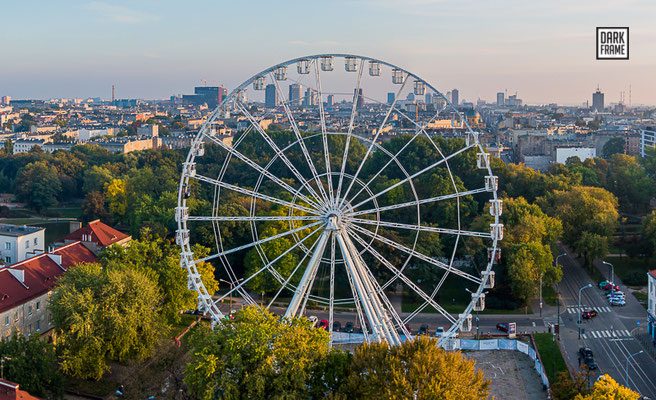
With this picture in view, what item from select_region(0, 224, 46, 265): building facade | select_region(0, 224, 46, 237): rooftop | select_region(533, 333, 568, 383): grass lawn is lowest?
select_region(533, 333, 568, 383): grass lawn

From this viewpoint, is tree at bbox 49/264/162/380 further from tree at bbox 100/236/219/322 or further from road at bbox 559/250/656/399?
road at bbox 559/250/656/399

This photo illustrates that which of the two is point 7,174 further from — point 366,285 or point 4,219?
point 366,285

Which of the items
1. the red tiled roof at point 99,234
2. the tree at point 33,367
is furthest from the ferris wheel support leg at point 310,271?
the red tiled roof at point 99,234

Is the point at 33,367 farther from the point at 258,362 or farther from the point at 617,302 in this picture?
the point at 617,302

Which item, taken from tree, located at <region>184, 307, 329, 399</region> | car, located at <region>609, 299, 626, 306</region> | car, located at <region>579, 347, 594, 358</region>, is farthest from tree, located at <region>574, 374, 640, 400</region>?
car, located at <region>609, 299, 626, 306</region>

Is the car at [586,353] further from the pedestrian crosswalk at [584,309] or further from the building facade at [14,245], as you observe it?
the building facade at [14,245]
